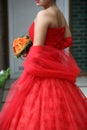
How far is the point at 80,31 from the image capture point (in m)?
8.10

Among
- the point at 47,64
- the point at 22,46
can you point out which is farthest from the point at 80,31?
the point at 47,64

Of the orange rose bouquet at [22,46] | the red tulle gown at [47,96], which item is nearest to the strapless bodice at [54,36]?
the red tulle gown at [47,96]

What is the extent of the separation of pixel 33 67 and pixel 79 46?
497 centimetres

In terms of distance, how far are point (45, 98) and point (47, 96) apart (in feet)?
0.08

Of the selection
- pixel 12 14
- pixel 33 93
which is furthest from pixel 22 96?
pixel 12 14

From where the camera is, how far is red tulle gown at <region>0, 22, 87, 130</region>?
324 centimetres

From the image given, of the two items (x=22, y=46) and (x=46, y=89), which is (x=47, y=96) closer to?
(x=46, y=89)

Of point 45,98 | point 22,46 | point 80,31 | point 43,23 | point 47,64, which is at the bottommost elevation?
point 80,31

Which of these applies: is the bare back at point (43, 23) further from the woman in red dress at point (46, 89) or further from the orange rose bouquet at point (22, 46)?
the orange rose bouquet at point (22, 46)

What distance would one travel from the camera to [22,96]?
3344 mm

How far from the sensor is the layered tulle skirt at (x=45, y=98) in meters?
3.24

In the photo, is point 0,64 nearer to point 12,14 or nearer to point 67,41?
point 12,14

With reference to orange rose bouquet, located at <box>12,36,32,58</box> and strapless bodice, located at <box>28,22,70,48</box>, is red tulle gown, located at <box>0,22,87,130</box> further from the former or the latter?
orange rose bouquet, located at <box>12,36,32,58</box>

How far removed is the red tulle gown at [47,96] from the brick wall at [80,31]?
4.60 meters
